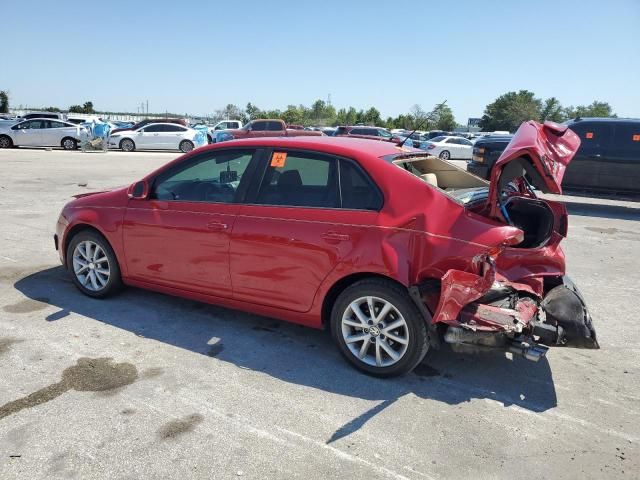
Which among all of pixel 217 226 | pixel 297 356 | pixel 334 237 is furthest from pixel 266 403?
pixel 217 226

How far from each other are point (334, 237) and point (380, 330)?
734mm

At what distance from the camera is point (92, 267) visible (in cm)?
487

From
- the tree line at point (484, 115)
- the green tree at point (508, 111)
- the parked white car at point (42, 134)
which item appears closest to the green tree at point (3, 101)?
the tree line at point (484, 115)

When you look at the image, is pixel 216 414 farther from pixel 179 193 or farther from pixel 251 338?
pixel 179 193

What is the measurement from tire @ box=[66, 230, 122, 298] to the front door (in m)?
0.23

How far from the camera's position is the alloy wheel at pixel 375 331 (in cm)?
348

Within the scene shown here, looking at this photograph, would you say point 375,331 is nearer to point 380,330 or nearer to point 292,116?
point 380,330

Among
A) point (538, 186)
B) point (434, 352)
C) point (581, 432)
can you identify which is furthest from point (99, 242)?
point (581, 432)

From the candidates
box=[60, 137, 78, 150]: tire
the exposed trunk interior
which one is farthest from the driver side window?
box=[60, 137, 78, 150]: tire

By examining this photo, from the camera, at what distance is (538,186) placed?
3.84 m

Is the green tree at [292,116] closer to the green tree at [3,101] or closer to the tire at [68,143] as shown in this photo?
the green tree at [3,101]

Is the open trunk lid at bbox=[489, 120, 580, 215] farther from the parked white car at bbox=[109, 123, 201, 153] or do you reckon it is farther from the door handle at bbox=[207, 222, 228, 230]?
the parked white car at bbox=[109, 123, 201, 153]

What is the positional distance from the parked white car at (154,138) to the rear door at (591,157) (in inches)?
768

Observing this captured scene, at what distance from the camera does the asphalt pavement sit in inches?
106
